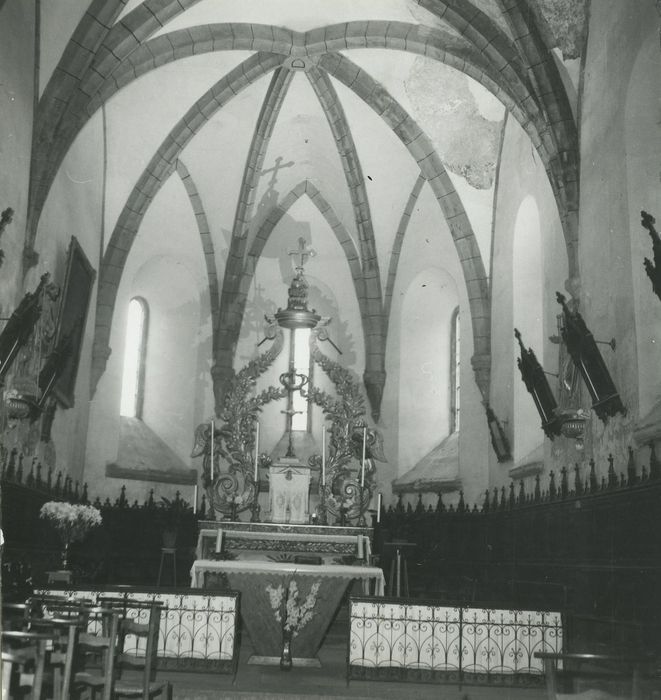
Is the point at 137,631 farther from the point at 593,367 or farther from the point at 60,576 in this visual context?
the point at 593,367

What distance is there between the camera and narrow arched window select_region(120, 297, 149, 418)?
16719 millimetres

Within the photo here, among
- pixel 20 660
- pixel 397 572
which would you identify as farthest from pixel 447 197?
pixel 20 660

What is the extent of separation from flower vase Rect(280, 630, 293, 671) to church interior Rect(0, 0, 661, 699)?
21 millimetres

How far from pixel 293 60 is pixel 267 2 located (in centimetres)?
138

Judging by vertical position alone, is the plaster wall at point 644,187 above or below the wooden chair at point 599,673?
above

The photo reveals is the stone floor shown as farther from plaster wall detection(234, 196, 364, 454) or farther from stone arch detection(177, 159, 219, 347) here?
stone arch detection(177, 159, 219, 347)

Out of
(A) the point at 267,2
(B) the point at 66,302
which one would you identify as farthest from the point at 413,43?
(B) the point at 66,302

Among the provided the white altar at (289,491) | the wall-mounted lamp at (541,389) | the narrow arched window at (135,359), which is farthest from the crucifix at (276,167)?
the wall-mounted lamp at (541,389)

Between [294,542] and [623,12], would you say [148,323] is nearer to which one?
[294,542]

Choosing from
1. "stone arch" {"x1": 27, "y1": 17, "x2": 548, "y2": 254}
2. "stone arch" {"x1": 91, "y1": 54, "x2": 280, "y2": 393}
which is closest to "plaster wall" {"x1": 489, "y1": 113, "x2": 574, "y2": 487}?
"stone arch" {"x1": 27, "y1": 17, "x2": 548, "y2": 254}

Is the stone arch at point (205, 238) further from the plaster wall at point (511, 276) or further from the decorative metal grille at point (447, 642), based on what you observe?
the decorative metal grille at point (447, 642)

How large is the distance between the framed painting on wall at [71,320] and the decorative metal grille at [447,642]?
5499 mm

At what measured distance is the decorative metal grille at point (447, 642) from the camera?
325 inches

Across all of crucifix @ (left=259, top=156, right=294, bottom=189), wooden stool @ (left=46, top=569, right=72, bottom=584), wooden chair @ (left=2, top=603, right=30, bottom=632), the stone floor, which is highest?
crucifix @ (left=259, top=156, right=294, bottom=189)
